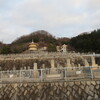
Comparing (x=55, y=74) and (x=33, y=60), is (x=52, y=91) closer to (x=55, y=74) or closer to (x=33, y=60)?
(x=55, y=74)

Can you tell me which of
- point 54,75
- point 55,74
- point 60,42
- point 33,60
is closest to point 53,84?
point 54,75

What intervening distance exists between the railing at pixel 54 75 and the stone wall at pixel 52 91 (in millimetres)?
474

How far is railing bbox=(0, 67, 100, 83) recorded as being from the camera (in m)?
10.1

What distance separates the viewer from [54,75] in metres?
10.7

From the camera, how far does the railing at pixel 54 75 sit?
397 inches

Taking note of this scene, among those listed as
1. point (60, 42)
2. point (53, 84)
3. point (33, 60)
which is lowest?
point (53, 84)

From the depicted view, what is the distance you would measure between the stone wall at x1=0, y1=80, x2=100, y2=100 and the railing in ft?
1.56

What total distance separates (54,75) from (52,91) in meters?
1.26

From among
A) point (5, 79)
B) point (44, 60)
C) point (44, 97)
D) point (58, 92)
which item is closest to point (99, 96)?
point (58, 92)

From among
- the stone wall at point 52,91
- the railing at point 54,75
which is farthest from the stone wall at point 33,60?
the stone wall at point 52,91

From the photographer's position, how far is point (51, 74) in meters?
10.9

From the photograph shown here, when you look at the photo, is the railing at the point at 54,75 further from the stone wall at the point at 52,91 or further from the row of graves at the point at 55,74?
the stone wall at the point at 52,91

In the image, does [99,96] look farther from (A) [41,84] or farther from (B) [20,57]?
(B) [20,57]

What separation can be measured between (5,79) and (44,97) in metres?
2.94
